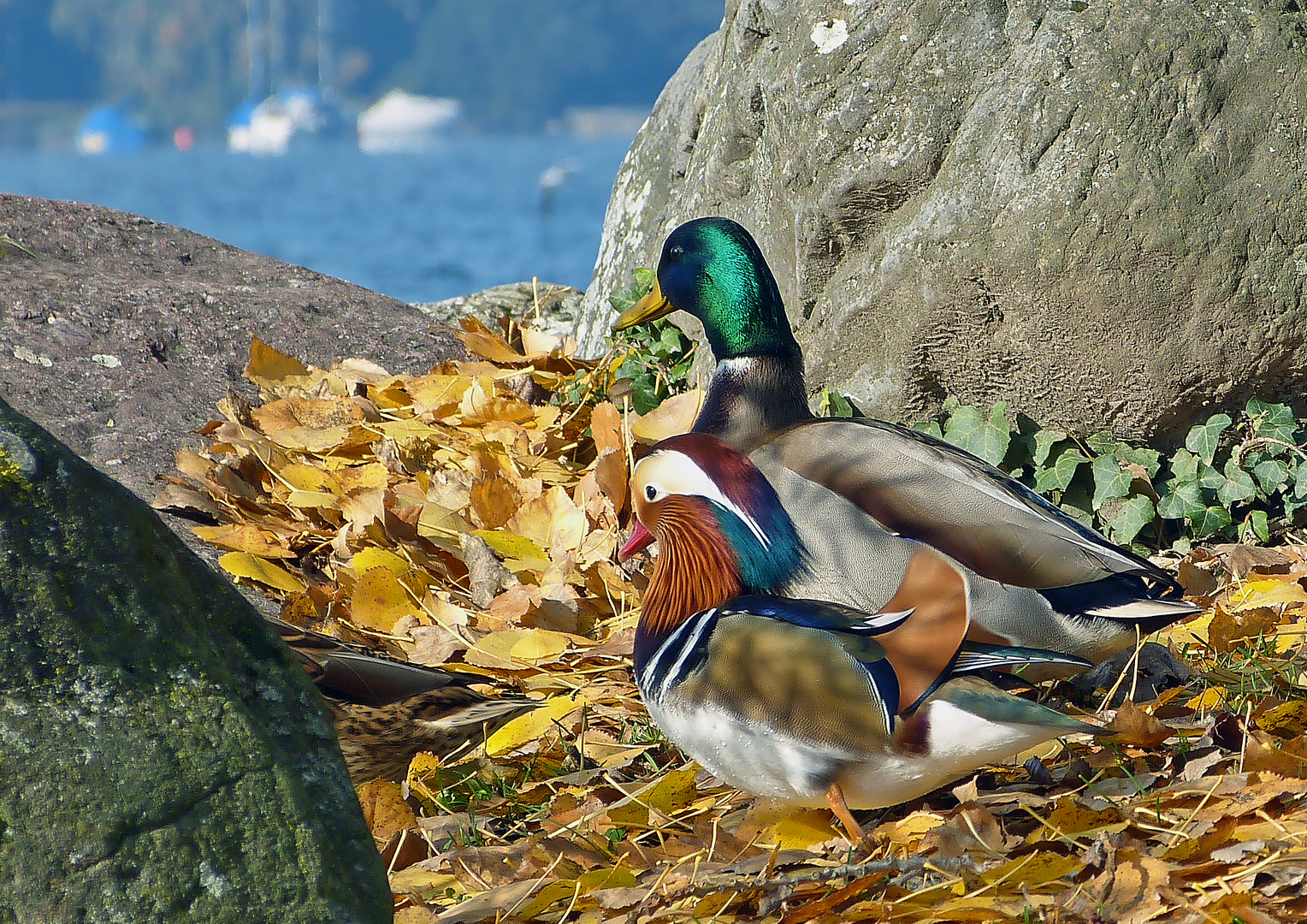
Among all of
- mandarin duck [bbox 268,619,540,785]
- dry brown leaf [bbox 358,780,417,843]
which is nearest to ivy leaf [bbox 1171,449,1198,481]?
mandarin duck [bbox 268,619,540,785]

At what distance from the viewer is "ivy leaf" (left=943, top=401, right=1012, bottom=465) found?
3426mm

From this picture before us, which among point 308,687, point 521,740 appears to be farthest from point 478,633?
point 308,687

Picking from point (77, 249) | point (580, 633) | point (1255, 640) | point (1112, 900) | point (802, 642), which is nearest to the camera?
point (1112, 900)

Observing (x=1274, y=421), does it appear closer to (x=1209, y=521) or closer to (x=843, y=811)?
(x=1209, y=521)

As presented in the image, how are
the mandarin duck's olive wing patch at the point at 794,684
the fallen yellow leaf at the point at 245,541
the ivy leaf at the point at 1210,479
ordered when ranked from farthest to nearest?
the fallen yellow leaf at the point at 245,541, the ivy leaf at the point at 1210,479, the mandarin duck's olive wing patch at the point at 794,684

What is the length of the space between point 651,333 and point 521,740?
2339mm

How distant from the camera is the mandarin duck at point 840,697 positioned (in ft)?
5.63

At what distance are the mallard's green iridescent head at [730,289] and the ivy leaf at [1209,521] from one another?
1.21 metres

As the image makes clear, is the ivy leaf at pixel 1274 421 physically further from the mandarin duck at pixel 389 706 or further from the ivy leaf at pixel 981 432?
the mandarin duck at pixel 389 706

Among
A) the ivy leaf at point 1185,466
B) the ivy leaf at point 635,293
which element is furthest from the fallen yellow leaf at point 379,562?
the ivy leaf at point 1185,466

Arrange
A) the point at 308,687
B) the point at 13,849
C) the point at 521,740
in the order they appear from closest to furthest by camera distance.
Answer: the point at 13,849
the point at 308,687
the point at 521,740

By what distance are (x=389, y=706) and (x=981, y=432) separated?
193cm

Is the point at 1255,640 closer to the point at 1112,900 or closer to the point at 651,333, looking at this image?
the point at 1112,900

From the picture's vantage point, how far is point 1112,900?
1.55m
